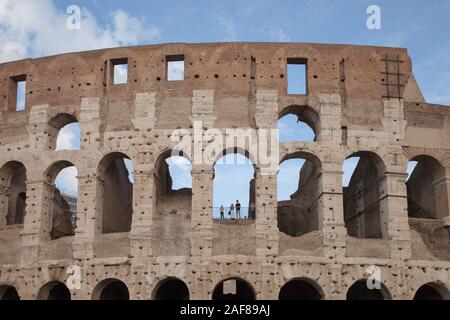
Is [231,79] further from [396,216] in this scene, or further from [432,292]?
[432,292]

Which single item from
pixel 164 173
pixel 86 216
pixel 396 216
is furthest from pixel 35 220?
pixel 396 216

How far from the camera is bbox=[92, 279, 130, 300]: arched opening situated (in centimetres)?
1983

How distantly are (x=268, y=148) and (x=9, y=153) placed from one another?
8.64 metres

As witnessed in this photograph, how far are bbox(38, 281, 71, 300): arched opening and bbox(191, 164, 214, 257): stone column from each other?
187 inches

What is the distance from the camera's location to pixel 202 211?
64.5 feet

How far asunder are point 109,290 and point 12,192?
4906mm

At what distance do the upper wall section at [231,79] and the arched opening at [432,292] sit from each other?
5.16m

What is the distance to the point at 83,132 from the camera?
21016 mm
